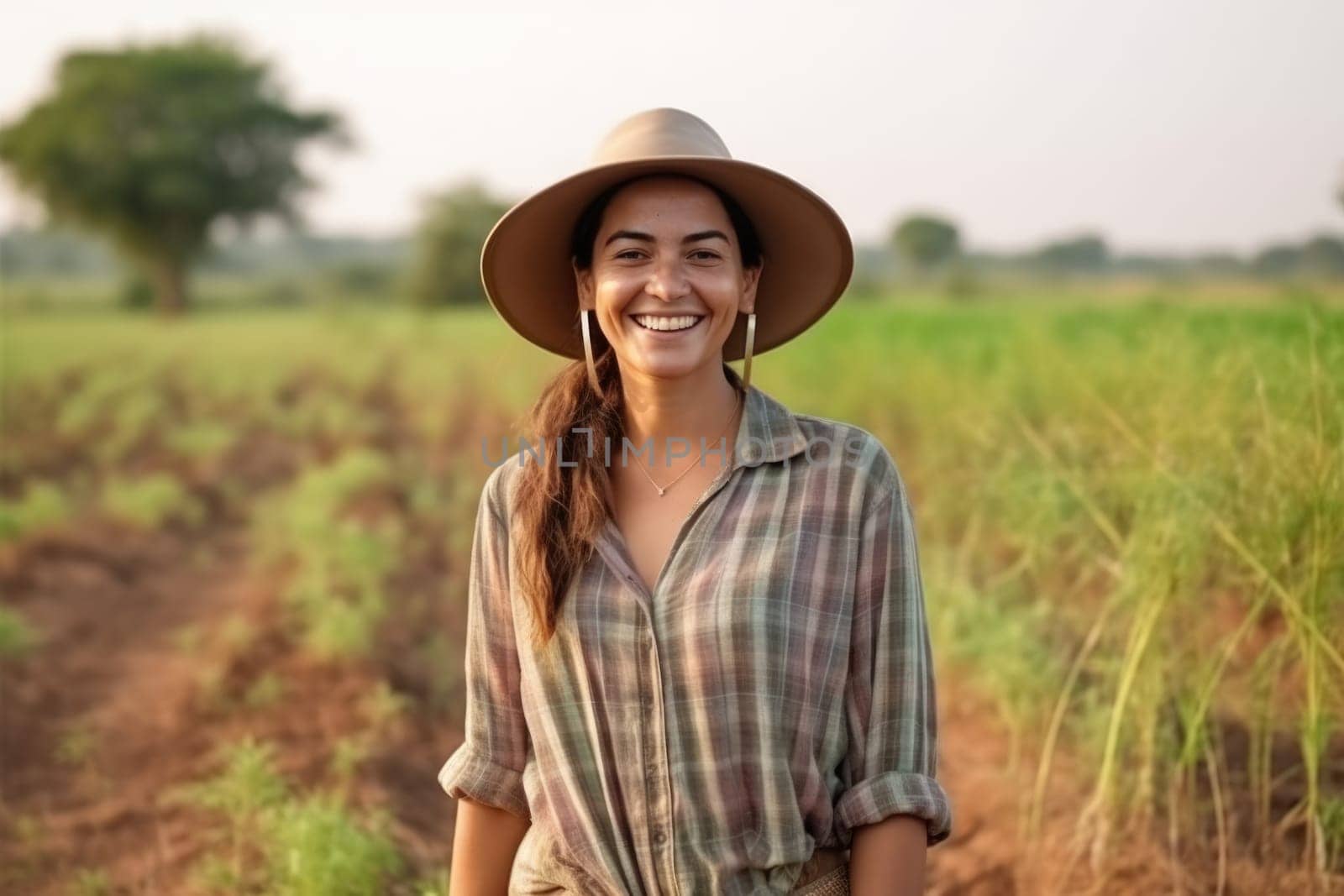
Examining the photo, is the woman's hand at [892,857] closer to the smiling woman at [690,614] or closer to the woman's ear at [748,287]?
the smiling woman at [690,614]

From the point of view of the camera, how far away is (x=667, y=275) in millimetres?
1936

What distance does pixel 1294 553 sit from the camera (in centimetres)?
331

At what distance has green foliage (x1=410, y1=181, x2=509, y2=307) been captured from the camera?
4081 cm

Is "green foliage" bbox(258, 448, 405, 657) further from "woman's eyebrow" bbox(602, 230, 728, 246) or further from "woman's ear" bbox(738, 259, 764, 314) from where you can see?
"woman's eyebrow" bbox(602, 230, 728, 246)

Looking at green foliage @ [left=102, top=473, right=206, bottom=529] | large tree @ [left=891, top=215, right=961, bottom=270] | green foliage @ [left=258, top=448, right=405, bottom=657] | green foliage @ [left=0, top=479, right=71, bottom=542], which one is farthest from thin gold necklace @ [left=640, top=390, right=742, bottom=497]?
large tree @ [left=891, top=215, right=961, bottom=270]

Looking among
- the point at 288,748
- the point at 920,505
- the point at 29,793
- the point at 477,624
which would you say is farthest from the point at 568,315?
the point at 920,505

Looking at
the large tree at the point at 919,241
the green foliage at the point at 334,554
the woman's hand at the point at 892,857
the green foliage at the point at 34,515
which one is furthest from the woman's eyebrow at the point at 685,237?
the large tree at the point at 919,241

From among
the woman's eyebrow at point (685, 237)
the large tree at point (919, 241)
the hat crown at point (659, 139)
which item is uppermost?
the large tree at point (919, 241)

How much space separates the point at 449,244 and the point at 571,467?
40467 mm

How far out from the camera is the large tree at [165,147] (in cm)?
3775

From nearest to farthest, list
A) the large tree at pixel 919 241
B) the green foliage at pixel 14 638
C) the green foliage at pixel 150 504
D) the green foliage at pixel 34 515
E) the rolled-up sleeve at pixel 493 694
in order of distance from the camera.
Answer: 1. the rolled-up sleeve at pixel 493 694
2. the green foliage at pixel 14 638
3. the green foliage at pixel 34 515
4. the green foliage at pixel 150 504
5. the large tree at pixel 919 241

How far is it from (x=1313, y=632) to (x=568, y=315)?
5.68 ft

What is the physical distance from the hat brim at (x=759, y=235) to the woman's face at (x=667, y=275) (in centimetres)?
4

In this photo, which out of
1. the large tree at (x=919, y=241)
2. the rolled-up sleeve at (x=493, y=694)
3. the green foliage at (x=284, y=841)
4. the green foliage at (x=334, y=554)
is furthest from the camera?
the large tree at (x=919, y=241)
